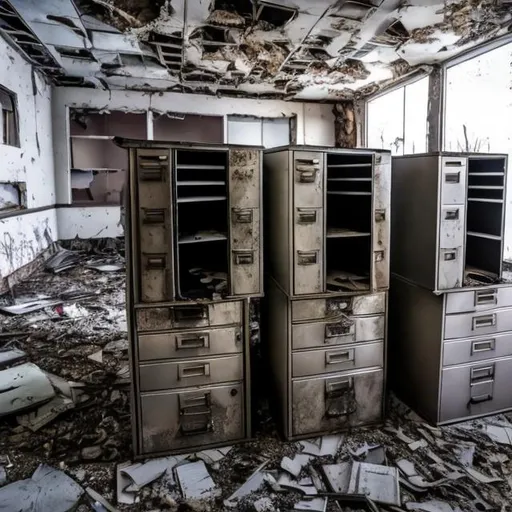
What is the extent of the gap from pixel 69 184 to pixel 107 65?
7.62 feet

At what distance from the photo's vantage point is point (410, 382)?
2.49 m

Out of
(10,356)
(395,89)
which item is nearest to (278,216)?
(10,356)

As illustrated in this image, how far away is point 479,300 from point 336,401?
999mm

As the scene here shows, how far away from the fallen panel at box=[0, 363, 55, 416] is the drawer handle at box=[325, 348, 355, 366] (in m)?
→ 1.76

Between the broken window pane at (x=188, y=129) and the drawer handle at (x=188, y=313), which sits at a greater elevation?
the broken window pane at (x=188, y=129)

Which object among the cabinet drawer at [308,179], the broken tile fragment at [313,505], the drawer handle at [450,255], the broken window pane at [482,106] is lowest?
the broken tile fragment at [313,505]

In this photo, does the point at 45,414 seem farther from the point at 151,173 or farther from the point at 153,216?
the point at 151,173

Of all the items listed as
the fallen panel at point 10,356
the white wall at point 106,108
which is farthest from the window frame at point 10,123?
the fallen panel at point 10,356

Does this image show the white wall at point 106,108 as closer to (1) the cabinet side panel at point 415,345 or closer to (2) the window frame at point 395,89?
(2) the window frame at point 395,89

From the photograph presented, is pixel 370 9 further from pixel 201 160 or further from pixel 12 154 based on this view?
pixel 12 154

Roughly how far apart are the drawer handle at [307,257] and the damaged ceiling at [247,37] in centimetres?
262

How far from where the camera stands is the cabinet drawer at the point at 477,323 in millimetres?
2232

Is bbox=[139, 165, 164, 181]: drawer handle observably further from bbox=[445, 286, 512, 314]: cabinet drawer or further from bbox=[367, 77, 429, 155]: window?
bbox=[367, 77, 429, 155]: window

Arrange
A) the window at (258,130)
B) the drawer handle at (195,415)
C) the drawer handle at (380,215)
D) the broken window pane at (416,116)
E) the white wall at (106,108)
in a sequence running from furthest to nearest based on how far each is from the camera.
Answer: the window at (258,130) → the white wall at (106,108) → the broken window pane at (416,116) → the drawer handle at (380,215) → the drawer handle at (195,415)
